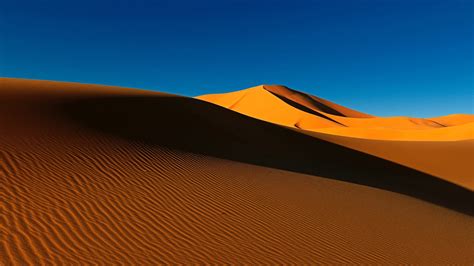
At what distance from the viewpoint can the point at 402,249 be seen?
6715mm

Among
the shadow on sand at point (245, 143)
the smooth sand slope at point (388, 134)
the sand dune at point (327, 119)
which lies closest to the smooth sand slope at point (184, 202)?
the shadow on sand at point (245, 143)

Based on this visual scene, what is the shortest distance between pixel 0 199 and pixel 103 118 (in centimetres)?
853

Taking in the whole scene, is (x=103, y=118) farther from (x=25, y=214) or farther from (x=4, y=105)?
(x=25, y=214)

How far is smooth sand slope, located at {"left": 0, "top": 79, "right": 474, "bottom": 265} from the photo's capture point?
17.9ft

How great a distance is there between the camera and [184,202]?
750 centimetres

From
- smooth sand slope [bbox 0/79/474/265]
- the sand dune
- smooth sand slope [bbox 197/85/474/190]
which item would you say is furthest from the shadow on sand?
the sand dune

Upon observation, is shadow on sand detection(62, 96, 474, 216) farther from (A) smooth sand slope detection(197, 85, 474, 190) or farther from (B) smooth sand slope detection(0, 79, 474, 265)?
(A) smooth sand slope detection(197, 85, 474, 190)

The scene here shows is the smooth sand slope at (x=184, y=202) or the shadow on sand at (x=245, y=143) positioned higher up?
the shadow on sand at (x=245, y=143)

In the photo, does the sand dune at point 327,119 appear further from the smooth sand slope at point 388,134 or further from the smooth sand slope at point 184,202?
the smooth sand slope at point 184,202

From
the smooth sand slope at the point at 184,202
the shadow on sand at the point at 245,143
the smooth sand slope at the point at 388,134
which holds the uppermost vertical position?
the smooth sand slope at the point at 388,134

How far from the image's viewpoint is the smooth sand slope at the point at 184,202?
17.9ft

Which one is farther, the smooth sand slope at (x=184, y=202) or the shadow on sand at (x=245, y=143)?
the shadow on sand at (x=245, y=143)

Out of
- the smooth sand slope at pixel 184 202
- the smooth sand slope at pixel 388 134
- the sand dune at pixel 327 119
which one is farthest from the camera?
the sand dune at pixel 327 119

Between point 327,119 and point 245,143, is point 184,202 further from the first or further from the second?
point 327,119
